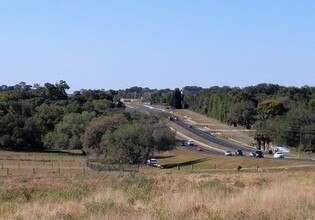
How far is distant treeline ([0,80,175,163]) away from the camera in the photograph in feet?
253

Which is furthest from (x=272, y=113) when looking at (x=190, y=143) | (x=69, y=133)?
(x=69, y=133)

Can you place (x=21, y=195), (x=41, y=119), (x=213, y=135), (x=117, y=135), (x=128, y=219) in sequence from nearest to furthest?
(x=128, y=219) → (x=21, y=195) → (x=117, y=135) → (x=41, y=119) → (x=213, y=135)

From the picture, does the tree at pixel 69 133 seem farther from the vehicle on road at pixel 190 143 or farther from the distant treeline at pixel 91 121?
the vehicle on road at pixel 190 143

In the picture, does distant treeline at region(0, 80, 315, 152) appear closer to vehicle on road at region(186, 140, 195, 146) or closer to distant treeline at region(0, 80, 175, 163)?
distant treeline at region(0, 80, 175, 163)

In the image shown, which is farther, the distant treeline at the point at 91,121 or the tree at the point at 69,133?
the tree at the point at 69,133

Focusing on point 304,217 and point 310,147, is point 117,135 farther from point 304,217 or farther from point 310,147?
point 304,217

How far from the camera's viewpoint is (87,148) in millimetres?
88312

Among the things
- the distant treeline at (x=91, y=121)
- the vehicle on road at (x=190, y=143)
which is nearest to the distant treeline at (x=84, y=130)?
the distant treeline at (x=91, y=121)

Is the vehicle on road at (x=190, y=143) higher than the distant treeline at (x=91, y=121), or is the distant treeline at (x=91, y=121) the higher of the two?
the distant treeline at (x=91, y=121)

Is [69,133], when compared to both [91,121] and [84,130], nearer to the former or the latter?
[84,130]

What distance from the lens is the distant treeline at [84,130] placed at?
7725 centimetres

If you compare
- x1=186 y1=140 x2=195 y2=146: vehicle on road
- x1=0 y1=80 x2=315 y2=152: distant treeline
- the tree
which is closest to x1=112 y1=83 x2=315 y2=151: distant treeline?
x1=0 y1=80 x2=315 y2=152: distant treeline

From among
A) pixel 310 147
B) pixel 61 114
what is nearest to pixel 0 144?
pixel 61 114

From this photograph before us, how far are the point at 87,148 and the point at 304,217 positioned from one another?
80.4 meters
